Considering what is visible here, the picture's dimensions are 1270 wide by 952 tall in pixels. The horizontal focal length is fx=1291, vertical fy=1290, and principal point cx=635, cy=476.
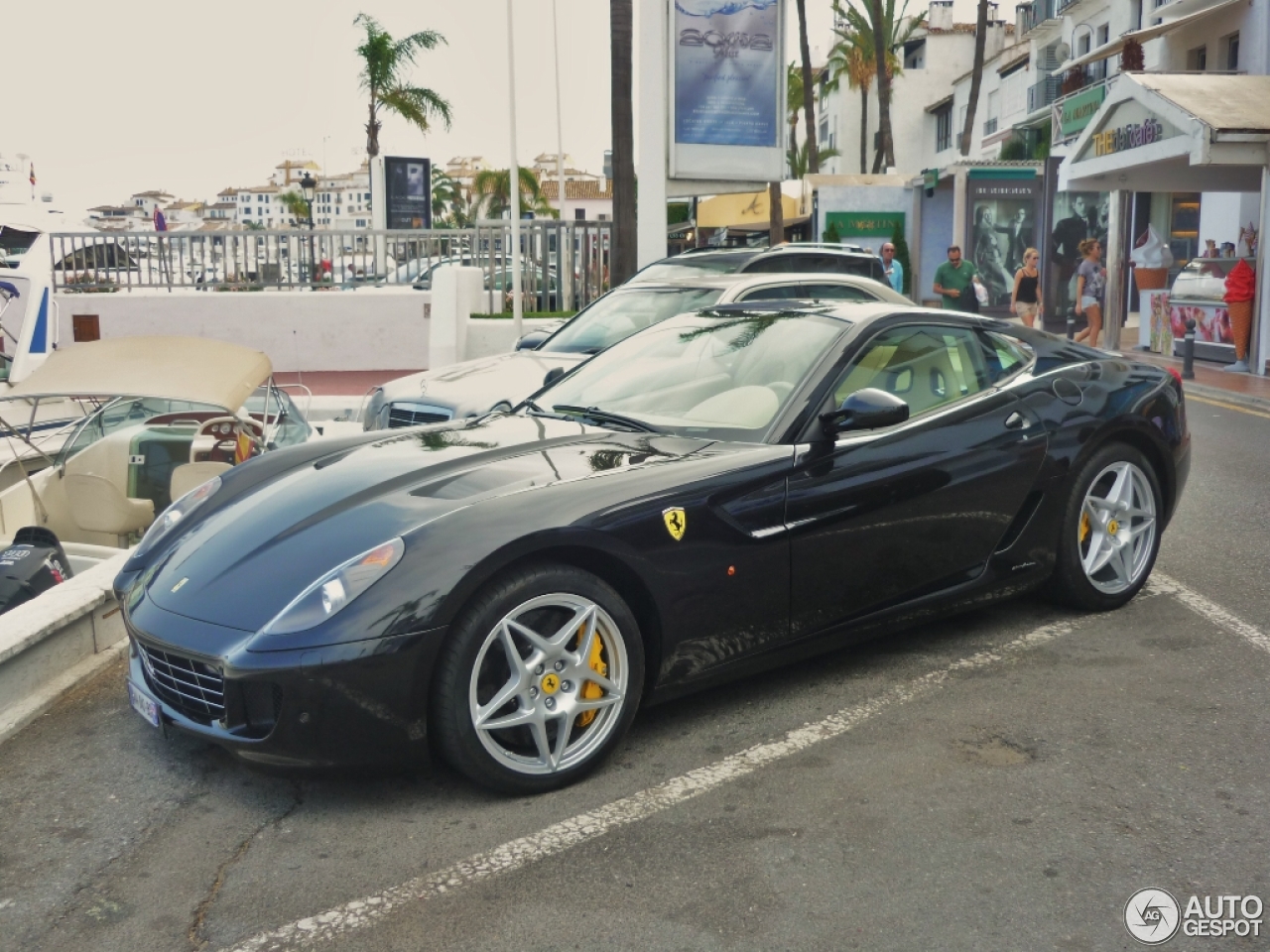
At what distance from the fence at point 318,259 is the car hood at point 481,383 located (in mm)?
9663

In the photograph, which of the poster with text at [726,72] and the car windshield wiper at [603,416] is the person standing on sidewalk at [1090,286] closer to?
the poster with text at [726,72]

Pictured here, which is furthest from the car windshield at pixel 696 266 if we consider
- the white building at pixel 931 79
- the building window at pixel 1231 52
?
the white building at pixel 931 79

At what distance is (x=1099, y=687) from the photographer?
15.0 ft

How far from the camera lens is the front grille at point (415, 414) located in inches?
317

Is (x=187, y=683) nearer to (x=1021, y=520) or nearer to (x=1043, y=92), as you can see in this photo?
(x=1021, y=520)

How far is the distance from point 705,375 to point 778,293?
16.5 feet

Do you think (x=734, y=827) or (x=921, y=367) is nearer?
(x=734, y=827)

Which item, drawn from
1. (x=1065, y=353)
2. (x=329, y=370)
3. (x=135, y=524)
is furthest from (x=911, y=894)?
(x=329, y=370)

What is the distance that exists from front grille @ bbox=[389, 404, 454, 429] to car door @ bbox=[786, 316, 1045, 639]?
12.1 feet

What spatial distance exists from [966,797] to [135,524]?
5075mm

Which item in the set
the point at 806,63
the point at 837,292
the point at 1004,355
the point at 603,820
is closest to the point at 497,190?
the point at 806,63

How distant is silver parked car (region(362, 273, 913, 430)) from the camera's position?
8273mm

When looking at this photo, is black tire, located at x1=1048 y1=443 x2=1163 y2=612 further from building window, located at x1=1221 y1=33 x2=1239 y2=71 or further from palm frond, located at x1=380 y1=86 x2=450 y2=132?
palm frond, located at x1=380 y1=86 x2=450 y2=132

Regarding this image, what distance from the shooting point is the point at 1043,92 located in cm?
4597
